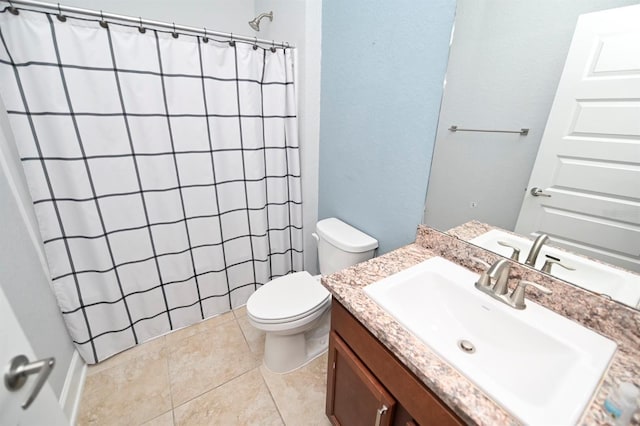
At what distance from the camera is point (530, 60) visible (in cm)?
76

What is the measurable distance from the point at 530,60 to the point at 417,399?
1.00 m

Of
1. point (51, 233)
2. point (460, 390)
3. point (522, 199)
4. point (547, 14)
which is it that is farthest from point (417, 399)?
point (51, 233)

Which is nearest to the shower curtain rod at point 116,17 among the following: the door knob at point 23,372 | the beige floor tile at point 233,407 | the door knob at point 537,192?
the door knob at point 23,372

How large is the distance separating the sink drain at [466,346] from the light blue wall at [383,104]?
19.5 inches

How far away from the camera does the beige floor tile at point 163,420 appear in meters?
1.19

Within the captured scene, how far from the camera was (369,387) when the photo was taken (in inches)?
30.9

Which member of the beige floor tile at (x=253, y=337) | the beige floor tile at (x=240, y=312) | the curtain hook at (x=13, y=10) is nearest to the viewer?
the curtain hook at (x=13, y=10)

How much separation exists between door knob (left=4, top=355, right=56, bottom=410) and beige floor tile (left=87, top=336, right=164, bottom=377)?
126cm

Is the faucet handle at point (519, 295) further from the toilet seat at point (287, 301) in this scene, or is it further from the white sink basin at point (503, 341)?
the toilet seat at point (287, 301)

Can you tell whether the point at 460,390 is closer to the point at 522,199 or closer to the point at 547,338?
the point at 547,338

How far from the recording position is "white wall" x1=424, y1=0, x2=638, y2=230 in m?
0.73

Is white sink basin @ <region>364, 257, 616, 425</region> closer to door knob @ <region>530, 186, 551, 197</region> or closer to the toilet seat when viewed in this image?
door knob @ <region>530, 186, 551, 197</region>

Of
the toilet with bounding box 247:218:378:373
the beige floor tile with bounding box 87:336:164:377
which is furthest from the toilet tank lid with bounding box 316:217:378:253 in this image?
the beige floor tile with bounding box 87:336:164:377

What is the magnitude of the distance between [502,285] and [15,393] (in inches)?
46.8
